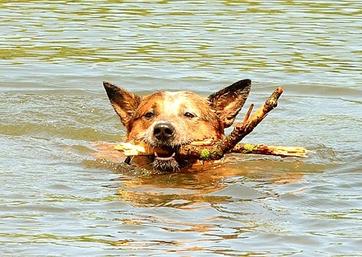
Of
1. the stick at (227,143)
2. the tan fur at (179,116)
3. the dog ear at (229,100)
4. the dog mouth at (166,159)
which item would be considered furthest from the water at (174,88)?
the dog ear at (229,100)

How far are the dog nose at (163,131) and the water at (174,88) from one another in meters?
0.37

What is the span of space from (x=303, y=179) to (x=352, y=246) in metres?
2.49

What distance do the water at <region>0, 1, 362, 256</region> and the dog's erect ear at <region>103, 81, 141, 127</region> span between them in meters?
0.51

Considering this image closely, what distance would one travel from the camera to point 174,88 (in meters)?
14.1

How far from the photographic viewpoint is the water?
25.0ft

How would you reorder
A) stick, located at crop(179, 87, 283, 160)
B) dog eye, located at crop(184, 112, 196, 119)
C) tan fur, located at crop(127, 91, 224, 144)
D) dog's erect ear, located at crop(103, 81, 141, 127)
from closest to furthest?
stick, located at crop(179, 87, 283, 160) → tan fur, located at crop(127, 91, 224, 144) → dog eye, located at crop(184, 112, 196, 119) → dog's erect ear, located at crop(103, 81, 141, 127)

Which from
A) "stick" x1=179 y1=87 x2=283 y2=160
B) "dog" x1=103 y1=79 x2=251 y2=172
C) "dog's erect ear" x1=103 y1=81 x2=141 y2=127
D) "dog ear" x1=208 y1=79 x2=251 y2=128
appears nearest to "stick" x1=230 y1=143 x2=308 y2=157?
"stick" x1=179 y1=87 x2=283 y2=160

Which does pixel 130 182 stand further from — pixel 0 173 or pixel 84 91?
pixel 84 91

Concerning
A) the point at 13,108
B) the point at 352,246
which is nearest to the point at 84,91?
the point at 13,108

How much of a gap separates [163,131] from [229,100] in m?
1.23

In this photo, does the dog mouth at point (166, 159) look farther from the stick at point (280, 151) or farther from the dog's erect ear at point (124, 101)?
the dog's erect ear at point (124, 101)

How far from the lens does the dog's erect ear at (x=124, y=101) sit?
34.5ft

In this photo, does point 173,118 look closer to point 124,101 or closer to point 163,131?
point 163,131

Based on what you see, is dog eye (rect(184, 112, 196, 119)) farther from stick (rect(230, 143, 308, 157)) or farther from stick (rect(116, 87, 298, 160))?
stick (rect(230, 143, 308, 157))
